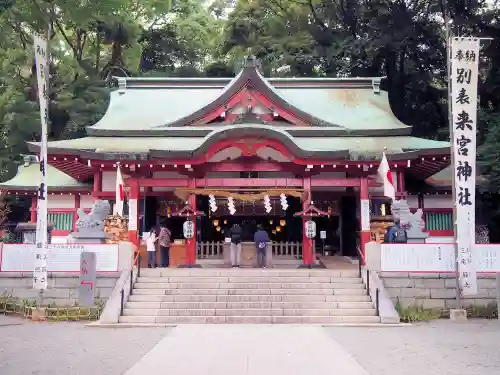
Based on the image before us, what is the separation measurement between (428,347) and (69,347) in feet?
21.9

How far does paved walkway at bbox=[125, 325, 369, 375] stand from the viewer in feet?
23.2

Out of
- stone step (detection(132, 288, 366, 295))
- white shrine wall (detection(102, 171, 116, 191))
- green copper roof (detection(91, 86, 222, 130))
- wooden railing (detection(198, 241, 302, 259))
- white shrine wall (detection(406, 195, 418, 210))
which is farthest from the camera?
green copper roof (detection(91, 86, 222, 130))

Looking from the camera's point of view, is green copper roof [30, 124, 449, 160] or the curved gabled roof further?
the curved gabled roof

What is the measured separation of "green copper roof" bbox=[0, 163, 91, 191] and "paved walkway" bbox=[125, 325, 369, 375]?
10.6 metres

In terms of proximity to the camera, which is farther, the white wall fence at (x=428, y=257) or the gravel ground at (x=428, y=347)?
the white wall fence at (x=428, y=257)

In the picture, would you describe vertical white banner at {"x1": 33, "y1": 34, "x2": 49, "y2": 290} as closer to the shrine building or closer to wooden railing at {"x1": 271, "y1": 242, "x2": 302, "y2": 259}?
the shrine building

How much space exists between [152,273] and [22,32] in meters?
22.2

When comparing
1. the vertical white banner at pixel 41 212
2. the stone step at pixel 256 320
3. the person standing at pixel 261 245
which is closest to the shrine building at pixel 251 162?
the person standing at pixel 261 245

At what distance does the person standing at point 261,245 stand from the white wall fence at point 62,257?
13.7 feet

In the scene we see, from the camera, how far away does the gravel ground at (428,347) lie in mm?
7309

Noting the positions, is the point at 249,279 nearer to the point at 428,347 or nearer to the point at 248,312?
the point at 248,312

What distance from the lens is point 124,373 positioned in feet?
22.6

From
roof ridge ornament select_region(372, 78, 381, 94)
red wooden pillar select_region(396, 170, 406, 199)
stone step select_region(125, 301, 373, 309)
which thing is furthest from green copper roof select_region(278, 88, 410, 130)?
stone step select_region(125, 301, 373, 309)

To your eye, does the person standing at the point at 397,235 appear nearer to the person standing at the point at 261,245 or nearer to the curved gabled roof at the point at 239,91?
the person standing at the point at 261,245
